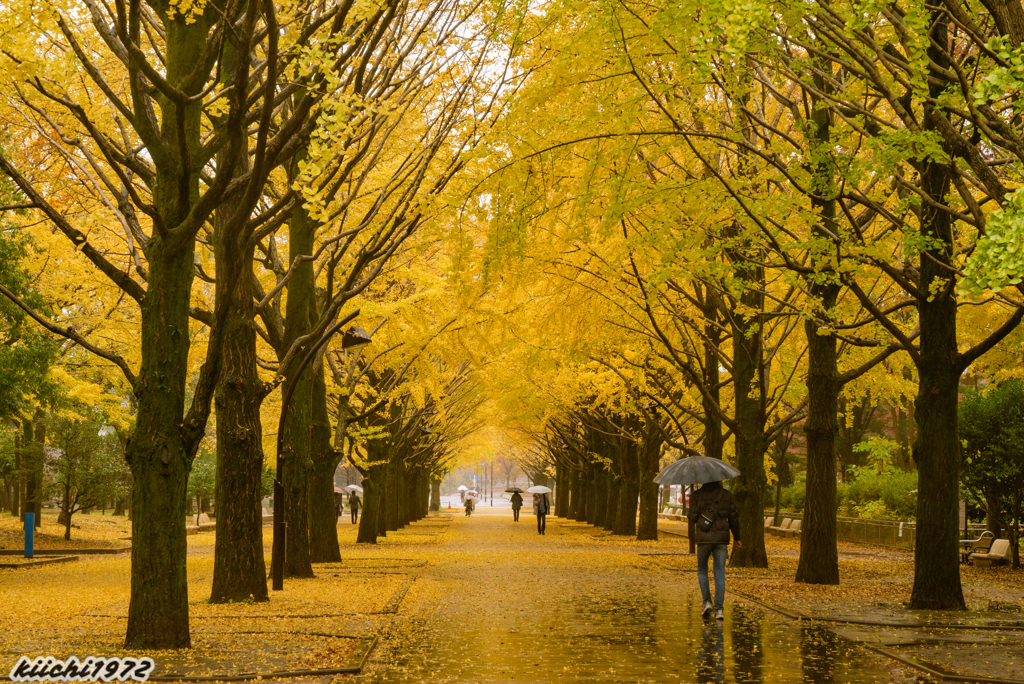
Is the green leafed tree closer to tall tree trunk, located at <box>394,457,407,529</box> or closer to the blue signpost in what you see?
the blue signpost

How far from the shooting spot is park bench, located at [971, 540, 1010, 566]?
2184cm

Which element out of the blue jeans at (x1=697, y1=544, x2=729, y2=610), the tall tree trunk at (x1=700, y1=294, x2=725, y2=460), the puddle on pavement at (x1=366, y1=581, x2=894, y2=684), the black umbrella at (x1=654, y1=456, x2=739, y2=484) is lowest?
the puddle on pavement at (x1=366, y1=581, x2=894, y2=684)

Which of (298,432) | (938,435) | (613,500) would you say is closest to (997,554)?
(938,435)

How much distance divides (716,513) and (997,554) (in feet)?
42.2

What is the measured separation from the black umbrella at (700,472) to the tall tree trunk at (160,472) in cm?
656

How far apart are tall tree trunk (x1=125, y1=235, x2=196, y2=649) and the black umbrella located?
6.56 meters

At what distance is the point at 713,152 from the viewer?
14.4 m

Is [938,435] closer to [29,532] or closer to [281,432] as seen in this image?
[281,432]

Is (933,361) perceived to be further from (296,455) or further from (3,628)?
(3,628)

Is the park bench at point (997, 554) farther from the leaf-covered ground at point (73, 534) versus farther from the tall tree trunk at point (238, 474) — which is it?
the leaf-covered ground at point (73, 534)

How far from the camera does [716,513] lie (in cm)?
1256

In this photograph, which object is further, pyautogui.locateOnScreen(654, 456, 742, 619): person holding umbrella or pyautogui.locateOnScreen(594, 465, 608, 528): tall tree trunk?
pyautogui.locateOnScreen(594, 465, 608, 528): tall tree trunk

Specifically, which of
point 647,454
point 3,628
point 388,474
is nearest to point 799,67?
point 3,628

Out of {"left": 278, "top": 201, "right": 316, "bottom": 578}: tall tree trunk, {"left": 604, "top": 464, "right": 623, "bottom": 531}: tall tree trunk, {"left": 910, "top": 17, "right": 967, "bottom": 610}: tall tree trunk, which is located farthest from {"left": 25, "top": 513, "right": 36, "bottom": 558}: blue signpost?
{"left": 604, "top": 464, "right": 623, "bottom": 531}: tall tree trunk
